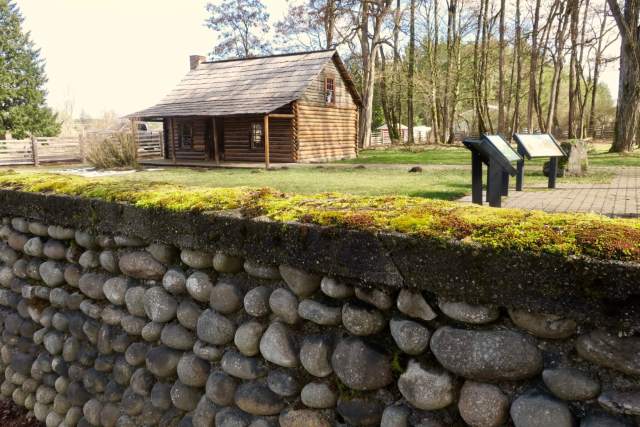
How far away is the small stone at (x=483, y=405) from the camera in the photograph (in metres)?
1.69

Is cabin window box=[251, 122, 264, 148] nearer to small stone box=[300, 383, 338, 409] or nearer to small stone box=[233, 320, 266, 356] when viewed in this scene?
small stone box=[233, 320, 266, 356]

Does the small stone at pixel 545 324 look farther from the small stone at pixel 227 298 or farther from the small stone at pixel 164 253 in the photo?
the small stone at pixel 164 253

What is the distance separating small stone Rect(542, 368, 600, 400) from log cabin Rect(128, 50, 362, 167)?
20915 mm

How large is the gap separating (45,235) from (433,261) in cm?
312

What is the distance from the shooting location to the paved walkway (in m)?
7.34

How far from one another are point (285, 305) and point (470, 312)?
856mm

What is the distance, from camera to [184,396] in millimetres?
2701

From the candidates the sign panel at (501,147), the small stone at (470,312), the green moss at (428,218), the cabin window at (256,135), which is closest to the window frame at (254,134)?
the cabin window at (256,135)

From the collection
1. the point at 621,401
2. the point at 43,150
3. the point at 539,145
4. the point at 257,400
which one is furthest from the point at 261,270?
the point at 43,150

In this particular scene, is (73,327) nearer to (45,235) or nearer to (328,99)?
(45,235)

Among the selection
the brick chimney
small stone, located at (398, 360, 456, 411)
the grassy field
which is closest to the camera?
small stone, located at (398, 360, 456, 411)

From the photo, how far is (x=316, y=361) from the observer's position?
84.4 inches

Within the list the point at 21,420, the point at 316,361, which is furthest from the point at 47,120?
the point at 316,361

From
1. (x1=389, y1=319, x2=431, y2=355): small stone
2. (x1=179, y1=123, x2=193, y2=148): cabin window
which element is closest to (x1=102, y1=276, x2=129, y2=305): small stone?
(x1=389, y1=319, x2=431, y2=355): small stone
